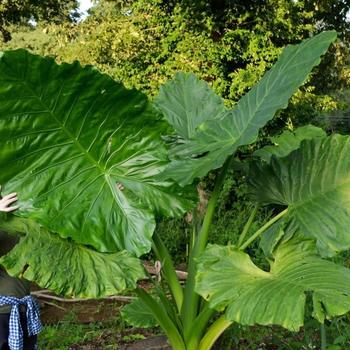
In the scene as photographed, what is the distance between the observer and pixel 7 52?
4.90 feet

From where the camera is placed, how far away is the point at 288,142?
2.46 metres

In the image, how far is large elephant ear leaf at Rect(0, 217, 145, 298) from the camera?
160 cm

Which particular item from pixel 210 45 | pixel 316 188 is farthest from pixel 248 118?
pixel 210 45

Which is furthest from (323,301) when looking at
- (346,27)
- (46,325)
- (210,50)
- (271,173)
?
(346,27)

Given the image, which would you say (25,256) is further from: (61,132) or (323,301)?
(323,301)

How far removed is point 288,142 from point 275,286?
100 cm

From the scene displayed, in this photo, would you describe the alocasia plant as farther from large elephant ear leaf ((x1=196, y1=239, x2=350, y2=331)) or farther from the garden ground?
the garden ground

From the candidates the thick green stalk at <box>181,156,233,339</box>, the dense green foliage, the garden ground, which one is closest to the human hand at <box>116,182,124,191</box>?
the thick green stalk at <box>181,156,233,339</box>

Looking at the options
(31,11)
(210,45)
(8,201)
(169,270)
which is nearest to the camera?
(8,201)

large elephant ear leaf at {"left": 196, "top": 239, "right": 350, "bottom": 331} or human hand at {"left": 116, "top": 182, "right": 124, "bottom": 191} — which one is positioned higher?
human hand at {"left": 116, "top": 182, "right": 124, "bottom": 191}

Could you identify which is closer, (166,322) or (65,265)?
(65,265)

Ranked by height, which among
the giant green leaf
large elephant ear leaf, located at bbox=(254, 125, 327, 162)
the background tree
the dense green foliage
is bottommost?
large elephant ear leaf, located at bbox=(254, 125, 327, 162)

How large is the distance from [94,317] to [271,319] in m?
2.01

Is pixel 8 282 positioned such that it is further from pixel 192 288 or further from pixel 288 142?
pixel 288 142
